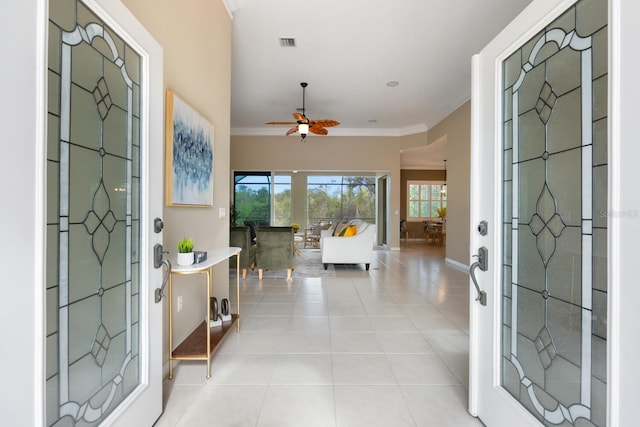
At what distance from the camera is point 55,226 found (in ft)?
3.43

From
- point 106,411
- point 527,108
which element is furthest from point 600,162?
point 106,411

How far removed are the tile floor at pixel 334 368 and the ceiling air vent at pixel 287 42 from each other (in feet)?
11.1

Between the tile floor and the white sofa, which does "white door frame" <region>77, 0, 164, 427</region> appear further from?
the white sofa

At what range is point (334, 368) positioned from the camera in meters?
2.15

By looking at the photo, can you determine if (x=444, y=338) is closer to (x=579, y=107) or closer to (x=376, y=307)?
(x=376, y=307)

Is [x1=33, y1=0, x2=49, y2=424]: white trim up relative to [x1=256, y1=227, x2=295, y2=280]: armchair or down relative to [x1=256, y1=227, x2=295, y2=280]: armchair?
up

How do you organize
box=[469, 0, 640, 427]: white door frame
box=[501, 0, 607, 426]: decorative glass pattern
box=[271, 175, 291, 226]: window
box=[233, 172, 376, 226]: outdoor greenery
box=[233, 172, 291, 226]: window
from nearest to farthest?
box=[469, 0, 640, 427]: white door frame, box=[501, 0, 607, 426]: decorative glass pattern, box=[233, 172, 291, 226]: window, box=[271, 175, 291, 226]: window, box=[233, 172, 376, 226]: outdoor greenery

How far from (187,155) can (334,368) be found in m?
1.93

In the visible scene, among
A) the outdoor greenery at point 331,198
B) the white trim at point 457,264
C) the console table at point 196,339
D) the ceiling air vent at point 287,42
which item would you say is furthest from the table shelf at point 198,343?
the outdoor greenery at point 331,198

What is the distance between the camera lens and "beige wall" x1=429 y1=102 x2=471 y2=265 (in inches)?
227

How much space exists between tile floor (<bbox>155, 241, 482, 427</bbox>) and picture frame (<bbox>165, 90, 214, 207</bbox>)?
1244mm

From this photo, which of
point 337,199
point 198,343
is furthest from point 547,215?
point 337,199

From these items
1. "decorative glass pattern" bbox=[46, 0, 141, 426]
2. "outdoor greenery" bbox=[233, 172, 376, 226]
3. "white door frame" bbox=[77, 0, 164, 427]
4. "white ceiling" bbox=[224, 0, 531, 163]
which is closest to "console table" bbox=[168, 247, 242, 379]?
"white door frame" bbox=[77, 0, 164, 427]
